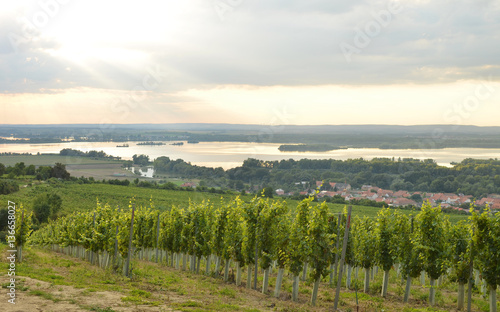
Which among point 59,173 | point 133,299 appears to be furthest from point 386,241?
point 59,173

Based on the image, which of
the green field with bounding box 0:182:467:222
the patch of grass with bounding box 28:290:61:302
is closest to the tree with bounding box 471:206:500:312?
the patch of grass with bounding box 28:290:61:302

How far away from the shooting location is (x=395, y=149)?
120875mm

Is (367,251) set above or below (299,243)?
below

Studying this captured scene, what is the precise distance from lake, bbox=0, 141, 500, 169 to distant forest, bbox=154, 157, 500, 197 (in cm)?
815

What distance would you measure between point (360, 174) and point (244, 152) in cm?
5559

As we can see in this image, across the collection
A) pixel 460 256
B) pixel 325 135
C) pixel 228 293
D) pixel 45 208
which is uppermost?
pixel 325 135

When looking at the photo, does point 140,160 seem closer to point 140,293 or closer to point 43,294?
point 140,293

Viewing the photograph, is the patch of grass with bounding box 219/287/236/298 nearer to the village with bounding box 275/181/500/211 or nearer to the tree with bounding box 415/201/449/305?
the tree with bounding box 415/201/449/305

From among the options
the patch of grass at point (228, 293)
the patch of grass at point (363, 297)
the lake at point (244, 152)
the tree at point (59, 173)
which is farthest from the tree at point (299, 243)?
the lake at point (244, 152)

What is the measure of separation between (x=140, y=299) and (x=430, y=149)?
122m

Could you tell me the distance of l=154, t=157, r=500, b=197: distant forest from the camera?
223 ft

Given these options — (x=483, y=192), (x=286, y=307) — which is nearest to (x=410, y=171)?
(x=483, y=192)

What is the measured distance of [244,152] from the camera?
5285 inches

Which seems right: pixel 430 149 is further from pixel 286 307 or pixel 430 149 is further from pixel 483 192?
pixel 286 307
